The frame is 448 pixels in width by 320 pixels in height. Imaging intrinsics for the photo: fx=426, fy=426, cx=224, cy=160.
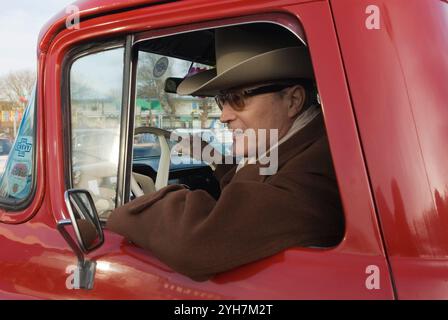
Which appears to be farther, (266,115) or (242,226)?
(266,115)

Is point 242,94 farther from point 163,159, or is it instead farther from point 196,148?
point 163,159

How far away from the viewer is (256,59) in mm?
1357

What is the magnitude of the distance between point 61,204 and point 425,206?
1.14 m

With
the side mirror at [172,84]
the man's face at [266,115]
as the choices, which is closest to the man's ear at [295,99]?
the man's face at [266,115]

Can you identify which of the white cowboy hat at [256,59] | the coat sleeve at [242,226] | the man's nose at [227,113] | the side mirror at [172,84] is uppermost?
the side mirror at [172,84]

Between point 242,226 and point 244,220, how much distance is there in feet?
0.05

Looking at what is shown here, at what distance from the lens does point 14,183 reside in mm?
1681

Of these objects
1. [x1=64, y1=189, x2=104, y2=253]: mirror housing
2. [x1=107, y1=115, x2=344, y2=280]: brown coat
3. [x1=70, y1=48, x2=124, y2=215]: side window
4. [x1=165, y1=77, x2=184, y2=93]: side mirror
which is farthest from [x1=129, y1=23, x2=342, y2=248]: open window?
[x1=107, y1=115, x2=344, y2=280]: brown coat

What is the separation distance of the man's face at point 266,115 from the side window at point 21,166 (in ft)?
2.51

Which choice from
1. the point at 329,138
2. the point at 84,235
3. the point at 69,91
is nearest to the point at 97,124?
the point at 69,91

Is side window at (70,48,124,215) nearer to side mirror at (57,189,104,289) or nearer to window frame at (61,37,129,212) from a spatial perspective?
window frame at (61,37,129,212)

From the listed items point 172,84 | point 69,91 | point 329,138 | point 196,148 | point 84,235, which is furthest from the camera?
point 196,148

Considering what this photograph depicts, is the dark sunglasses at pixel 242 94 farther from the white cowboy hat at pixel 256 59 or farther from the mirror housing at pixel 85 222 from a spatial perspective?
the mirror housing at pixel 85 222

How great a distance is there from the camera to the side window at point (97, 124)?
1532 mm
